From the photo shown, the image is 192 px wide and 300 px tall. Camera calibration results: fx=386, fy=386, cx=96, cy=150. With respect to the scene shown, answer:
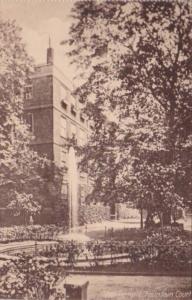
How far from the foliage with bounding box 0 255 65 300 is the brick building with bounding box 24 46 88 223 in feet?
2.89

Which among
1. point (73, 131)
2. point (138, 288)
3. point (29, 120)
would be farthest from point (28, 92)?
point (138, 288)

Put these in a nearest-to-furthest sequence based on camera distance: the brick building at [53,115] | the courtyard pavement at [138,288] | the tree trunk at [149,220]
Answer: the courtyard pavement at [138,288] → the tree trunk at [149,220] → the brick building at [53,115]

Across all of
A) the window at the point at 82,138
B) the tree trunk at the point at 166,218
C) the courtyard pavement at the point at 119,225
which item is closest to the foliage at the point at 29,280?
the courtyard pavement at the point at 119,225

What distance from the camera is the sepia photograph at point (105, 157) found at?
4.11 metres

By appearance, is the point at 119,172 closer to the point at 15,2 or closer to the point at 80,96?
the point at 80,96

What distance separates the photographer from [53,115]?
4.94 m

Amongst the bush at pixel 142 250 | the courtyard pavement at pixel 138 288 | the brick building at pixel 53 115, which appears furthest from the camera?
the brick building at pixel 53 115

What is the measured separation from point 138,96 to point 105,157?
79 cm

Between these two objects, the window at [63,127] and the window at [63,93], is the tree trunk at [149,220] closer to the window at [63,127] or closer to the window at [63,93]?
the window at [63,127]

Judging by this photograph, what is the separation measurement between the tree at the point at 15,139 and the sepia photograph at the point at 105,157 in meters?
0.03

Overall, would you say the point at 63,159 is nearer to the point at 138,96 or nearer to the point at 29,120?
the point at 29,120

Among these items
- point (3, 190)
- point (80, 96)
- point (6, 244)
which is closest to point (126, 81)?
point (80, 96)

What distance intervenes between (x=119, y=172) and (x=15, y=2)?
7.72 ft

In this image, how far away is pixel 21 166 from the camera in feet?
16.3
